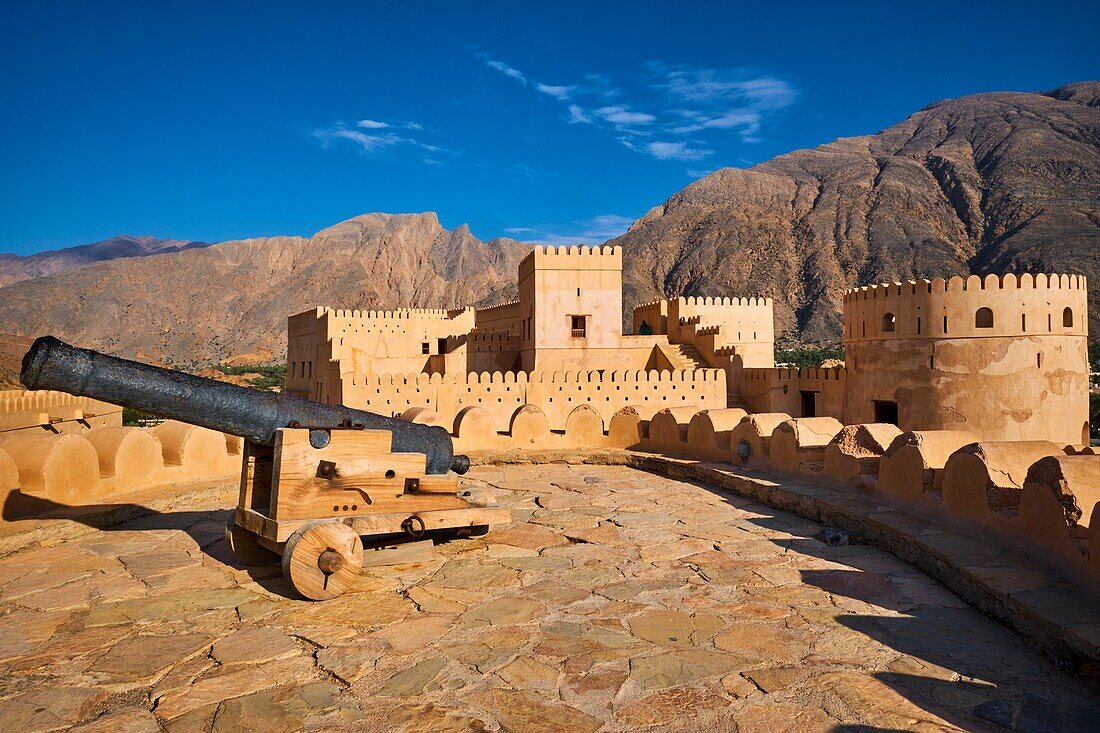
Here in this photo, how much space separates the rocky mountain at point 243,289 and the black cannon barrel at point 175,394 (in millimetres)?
74653

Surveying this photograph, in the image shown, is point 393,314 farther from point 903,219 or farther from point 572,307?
point 903,219

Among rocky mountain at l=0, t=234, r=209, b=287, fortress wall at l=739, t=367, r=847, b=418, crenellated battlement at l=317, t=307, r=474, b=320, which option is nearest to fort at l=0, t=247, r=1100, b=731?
fortress wall at l=739, t=367, r=847, b=418

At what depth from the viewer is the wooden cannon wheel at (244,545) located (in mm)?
4676

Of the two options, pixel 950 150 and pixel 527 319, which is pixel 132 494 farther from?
pixel 950 150

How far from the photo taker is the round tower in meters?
14.7

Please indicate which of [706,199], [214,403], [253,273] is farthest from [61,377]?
[706,199]

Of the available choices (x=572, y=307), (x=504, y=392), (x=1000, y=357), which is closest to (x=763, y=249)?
(x=572, y=307)

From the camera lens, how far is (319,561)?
13.2 ft

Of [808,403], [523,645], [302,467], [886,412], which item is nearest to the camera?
[523,645]

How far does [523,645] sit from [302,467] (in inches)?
71.3

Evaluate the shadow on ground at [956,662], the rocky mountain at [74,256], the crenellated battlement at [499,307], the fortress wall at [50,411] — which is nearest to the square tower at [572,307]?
the crenellated battlement at [499,307]

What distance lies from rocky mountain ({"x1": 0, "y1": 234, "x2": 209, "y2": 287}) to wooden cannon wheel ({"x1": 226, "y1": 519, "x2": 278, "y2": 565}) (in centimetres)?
14779

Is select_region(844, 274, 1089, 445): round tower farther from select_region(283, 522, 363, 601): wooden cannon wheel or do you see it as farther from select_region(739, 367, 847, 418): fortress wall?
select_region(283, 522, 363, 601): wooden cannon wheel

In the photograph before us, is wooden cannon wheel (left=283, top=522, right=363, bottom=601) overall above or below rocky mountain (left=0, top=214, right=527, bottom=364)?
below
